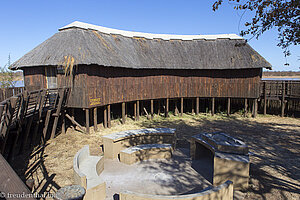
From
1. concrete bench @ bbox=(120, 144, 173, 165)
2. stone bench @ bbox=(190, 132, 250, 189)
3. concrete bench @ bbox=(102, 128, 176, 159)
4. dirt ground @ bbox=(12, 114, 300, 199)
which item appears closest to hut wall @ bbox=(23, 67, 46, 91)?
dirt ground @ bbox=(12, 114, 300, 199)

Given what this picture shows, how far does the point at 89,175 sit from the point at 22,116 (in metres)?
4.30

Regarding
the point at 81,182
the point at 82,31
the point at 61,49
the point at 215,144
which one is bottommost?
the point at 81,182

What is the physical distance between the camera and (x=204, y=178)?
24.0 feet

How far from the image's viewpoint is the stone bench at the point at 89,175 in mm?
5762

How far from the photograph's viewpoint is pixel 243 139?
479 inches

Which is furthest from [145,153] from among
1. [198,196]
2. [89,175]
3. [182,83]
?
[182,83]

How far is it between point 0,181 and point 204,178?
6937mm

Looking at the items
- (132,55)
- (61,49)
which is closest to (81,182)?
(61,49)

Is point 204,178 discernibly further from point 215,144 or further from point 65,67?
point 65,67

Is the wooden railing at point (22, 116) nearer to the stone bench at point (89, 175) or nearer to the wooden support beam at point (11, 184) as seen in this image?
the stone bench at point (89, 175)

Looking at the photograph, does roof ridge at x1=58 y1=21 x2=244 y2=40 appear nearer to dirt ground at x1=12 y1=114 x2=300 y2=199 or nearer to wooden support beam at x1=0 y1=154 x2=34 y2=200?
dirt ground at x1=12 y1=114 x2=300 y2=199

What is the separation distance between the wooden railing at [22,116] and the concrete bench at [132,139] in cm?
354

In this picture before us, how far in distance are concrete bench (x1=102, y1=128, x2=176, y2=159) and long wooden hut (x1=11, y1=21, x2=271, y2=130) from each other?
13.2 feet

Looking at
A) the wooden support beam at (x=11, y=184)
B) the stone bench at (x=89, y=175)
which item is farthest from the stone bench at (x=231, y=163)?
the wooden support beam at (x=11, y=184)
